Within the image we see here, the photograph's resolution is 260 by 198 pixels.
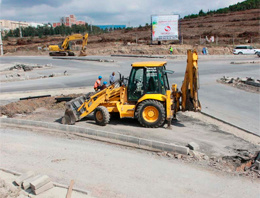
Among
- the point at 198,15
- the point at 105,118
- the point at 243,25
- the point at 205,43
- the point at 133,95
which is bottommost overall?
the point at 105,118

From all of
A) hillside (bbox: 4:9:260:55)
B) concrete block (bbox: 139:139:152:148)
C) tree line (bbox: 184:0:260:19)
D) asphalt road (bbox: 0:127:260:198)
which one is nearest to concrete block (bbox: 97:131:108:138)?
asphalt road (bbox: 0:127:260:198)

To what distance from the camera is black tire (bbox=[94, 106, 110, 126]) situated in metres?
10.8

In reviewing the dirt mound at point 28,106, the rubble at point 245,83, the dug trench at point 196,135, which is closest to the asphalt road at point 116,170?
the dug trench at point 196,135

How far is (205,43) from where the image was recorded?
5134 cm

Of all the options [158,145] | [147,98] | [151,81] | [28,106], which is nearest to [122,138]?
[158,145]

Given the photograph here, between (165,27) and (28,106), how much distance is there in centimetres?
3549

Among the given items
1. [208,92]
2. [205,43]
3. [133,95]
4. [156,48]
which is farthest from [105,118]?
[205,43]

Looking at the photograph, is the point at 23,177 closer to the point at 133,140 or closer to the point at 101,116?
the point at 133,140

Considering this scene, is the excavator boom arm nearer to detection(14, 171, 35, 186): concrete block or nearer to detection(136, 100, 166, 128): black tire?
detection(136, 100, 166, 128): black tire

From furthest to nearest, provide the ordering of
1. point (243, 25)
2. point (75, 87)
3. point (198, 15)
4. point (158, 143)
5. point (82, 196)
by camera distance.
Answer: point (198, 15) → point (243, 25) → point (75, 87) → point (158, 143) → point (82, 196)

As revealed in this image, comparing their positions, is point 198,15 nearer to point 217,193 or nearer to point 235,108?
point 235,108

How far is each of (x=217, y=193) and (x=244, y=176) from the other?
1.18m

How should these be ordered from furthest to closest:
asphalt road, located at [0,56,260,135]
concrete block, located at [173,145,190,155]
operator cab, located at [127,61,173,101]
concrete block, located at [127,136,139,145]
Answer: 1. asphalt road, located at [0,56,260,135]
2. operator cab, located at [127,61,173,101]
3. concrete block, located at [127,136,139,145]
4. concrete block, located at [173,145,190,155]

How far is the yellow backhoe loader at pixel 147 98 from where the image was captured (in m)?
10.3
